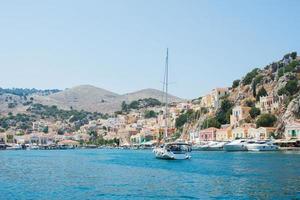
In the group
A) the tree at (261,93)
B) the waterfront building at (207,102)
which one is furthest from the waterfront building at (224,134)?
the waterfront building at (207,102)

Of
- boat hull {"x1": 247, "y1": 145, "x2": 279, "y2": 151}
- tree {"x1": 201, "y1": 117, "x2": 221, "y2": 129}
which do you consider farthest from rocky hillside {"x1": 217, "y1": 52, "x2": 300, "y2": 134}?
boat hull {"x1": 247, "y1": 145, "x2": 279, "y2": 151}

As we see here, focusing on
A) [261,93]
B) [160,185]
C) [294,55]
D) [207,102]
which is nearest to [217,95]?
[207,102]

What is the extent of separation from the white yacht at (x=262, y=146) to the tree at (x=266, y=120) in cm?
1438

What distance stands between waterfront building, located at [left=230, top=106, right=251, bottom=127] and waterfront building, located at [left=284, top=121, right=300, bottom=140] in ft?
68.8

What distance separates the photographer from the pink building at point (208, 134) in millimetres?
144425

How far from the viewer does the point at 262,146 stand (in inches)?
4429

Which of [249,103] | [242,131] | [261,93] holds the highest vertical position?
[261,93]

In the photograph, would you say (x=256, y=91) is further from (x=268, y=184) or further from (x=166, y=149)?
(x=268, y=184)

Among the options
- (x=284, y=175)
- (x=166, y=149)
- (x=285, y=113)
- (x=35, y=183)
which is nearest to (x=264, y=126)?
(x=285, y=113)

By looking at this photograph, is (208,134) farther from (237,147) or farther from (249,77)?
(237,147)

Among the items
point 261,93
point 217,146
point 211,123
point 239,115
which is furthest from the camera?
point 211,123

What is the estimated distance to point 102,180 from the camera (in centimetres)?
4803

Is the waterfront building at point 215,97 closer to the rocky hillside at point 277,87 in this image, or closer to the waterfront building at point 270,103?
the rocky hillside at point 277,87

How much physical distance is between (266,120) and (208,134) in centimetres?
2187
